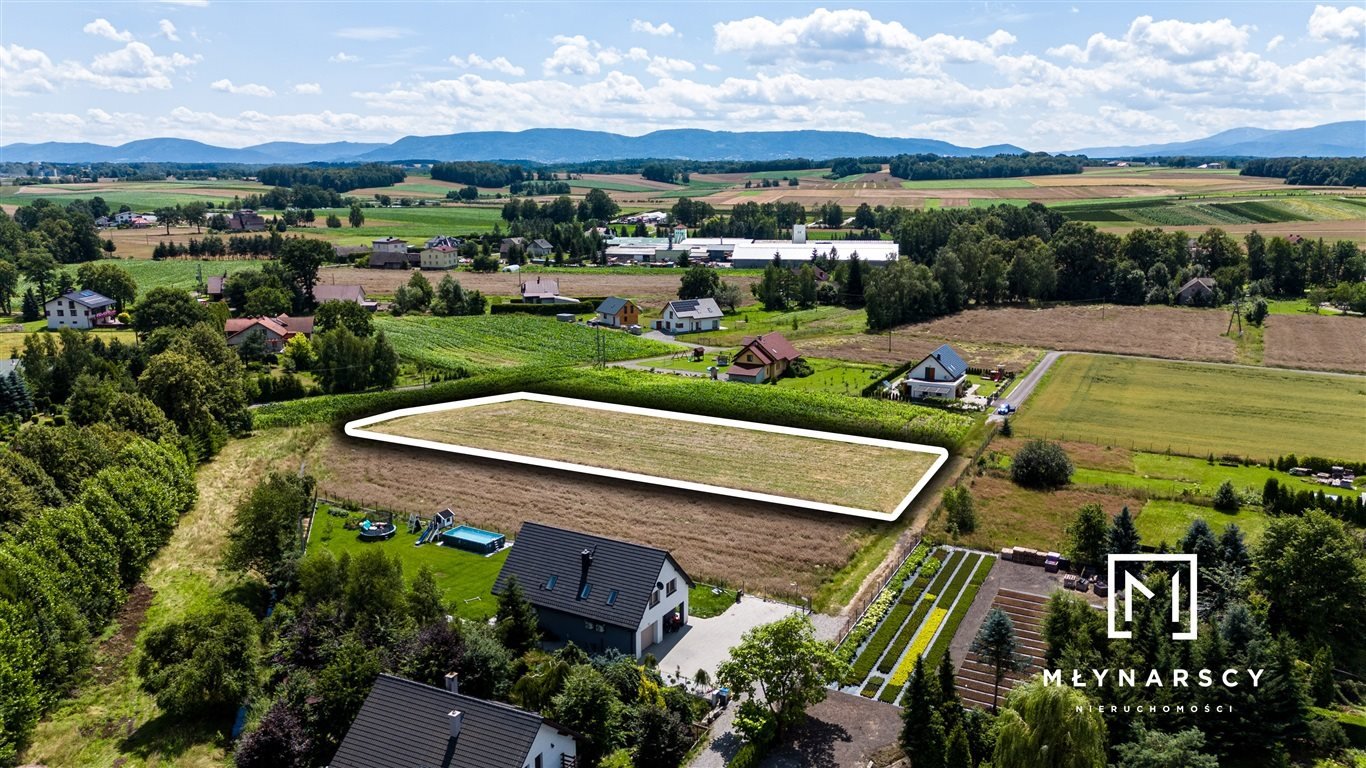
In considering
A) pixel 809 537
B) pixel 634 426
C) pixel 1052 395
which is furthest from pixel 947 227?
pixel 809 537

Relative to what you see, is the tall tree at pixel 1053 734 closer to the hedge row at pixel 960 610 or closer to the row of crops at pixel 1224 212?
the hedge row at pixel 960 610

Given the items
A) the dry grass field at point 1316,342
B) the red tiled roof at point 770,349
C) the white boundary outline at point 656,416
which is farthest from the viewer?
the dry grass field at point 1316,342

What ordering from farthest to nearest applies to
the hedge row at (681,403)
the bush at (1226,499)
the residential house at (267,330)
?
the residential house at (267,330)
the hedge row at (681,403)
the bush at (1226,499)

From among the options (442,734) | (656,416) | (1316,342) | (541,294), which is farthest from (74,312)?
(1316,342)

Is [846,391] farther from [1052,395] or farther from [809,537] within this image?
[809,537]

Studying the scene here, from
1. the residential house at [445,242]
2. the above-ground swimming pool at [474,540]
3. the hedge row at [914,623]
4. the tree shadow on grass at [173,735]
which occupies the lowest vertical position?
the tree shadow on grass at [173,735]

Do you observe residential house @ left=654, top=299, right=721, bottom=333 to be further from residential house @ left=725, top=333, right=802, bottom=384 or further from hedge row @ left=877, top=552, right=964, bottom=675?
hedge row @ left=877, top=552, right=964, bottom=675

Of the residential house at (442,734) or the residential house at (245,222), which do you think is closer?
the residential house at (442,734)

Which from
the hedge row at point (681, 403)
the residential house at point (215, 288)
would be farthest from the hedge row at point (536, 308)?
the hedge row at point (681, 403)
